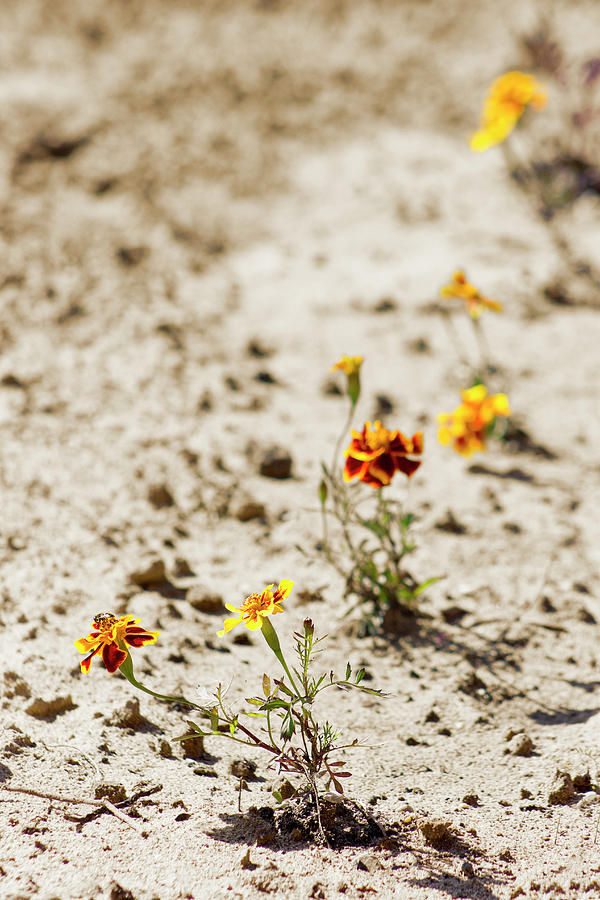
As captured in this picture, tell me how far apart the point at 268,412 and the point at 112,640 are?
5.55 feet

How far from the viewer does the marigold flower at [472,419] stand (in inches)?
97.5

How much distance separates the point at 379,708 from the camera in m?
1.95

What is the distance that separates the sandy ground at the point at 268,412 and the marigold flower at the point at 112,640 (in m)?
0.28

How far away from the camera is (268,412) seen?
3.14 meters

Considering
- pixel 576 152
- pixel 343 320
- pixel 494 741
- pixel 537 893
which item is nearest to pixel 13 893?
pixel 537 893

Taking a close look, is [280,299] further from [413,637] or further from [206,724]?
[206,724]

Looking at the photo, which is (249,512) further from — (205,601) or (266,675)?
(266,675)

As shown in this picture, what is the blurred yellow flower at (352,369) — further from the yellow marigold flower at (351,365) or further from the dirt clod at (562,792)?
the dirt clod at (562,792)

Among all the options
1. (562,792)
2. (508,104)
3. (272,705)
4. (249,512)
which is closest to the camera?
(272,705)

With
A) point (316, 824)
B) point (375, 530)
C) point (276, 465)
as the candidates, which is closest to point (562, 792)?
point (316, 824)

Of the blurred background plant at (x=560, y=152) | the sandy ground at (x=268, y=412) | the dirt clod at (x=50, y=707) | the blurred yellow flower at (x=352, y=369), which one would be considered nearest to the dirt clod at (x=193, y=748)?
the sandy ground at (x=268, y=412)

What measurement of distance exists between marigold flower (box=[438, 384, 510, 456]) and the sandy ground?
12.2 inches

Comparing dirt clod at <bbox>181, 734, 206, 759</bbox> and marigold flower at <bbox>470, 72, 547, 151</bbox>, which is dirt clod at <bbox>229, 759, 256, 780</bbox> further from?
marigold flower at <bbox>470, 72, 547, 151</bbox>

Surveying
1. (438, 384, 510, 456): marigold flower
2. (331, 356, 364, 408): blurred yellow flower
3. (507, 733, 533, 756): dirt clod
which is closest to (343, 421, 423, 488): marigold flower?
(331, 356, 364, 408): blurred yellow flower
